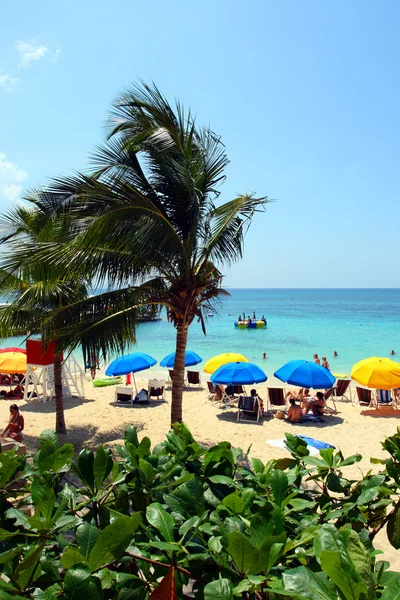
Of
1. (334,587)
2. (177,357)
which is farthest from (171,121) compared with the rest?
(334,587)

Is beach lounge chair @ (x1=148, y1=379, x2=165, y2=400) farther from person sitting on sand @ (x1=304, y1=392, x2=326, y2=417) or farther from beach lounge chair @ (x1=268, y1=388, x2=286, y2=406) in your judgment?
person sitting on sand @ (x1=304, y1=392, x2=326, y2=417)

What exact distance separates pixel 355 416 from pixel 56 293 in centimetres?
907

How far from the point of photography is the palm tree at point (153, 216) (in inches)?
248

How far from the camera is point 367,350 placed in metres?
34.6

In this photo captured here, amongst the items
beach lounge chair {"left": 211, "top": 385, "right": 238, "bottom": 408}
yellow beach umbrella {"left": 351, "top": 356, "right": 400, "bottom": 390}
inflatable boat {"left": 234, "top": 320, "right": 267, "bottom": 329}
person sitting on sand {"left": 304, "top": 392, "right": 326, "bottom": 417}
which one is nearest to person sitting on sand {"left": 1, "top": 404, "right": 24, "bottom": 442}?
beach lounge chair {"left": 211, "top": 385, "right": 238, "bottom": 408}

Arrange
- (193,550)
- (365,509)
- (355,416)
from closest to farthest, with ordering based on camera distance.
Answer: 1. (193,550)
2. (365,509)
3. (355,416)

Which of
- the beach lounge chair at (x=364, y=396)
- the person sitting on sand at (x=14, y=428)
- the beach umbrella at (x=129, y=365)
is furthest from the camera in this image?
the beach umbrella at (x=129, y=365)

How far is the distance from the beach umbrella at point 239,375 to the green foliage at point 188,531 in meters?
9.83

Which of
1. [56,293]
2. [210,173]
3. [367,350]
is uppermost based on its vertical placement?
[210,173]

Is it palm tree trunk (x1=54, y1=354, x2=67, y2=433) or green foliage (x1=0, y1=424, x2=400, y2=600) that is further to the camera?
palm tree trunk (x1=54, y1=354, x2=67, y2=433)

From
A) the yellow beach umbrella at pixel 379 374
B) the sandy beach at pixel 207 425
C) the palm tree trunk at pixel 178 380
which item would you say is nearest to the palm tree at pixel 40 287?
the palm tree trunk at pixel 178 380

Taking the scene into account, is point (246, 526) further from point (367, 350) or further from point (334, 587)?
point (367, 350)

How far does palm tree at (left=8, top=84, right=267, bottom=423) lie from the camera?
6.30 metres

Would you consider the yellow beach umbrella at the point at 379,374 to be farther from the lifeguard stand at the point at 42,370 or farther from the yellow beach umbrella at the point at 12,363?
the yellow beach umbrella at the point at 12,363
